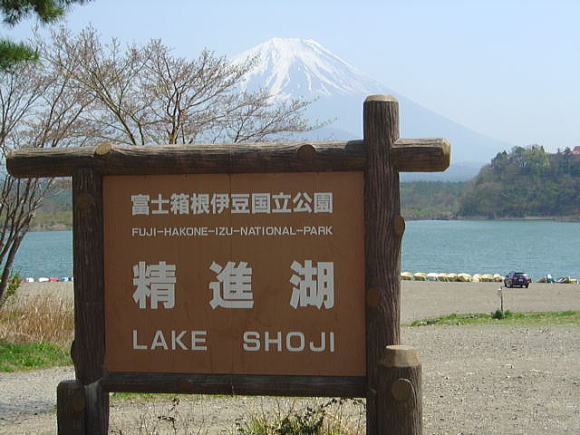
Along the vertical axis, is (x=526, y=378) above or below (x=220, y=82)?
below

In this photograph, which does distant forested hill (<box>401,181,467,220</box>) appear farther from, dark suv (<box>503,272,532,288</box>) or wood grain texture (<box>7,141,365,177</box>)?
wood grain texture (<box>7,141,365,177</box>)

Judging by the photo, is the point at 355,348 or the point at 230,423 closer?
the point at 355,348

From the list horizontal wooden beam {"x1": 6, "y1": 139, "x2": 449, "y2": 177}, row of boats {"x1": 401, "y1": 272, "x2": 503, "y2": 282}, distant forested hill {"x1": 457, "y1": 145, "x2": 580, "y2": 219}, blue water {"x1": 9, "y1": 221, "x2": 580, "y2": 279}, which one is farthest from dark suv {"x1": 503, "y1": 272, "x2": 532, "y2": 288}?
distant forested hill {"x1": 457, "y1": 145, "x2": 580, "y2": 219}

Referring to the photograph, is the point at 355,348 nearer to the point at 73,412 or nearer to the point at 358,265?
the point at 358,265

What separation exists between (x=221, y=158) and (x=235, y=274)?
676 mm

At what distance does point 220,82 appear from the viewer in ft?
43.7

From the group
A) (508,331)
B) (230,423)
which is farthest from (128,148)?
(508,331)

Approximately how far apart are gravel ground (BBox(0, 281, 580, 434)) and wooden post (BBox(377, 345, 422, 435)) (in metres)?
1.49

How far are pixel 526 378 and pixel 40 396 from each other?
5081 millimetres

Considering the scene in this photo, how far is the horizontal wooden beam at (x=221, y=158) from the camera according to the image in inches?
172

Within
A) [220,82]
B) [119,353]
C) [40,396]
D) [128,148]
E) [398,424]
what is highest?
[220,82]

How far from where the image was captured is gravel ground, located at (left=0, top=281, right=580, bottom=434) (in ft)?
20.9

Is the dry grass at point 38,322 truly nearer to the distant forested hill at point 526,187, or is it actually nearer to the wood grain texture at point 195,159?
the wood grain texture at point 195,159

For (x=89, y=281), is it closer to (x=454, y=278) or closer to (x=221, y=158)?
(x=221, y=158)
